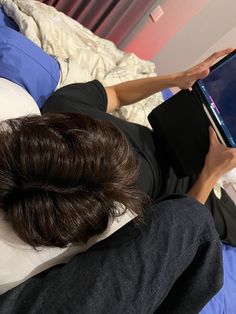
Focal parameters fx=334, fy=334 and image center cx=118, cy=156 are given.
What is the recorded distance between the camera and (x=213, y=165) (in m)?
0.91

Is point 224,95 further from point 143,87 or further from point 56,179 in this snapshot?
point 56,179

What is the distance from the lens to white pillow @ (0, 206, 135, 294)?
54 cm

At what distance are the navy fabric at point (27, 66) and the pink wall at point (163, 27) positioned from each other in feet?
3.70

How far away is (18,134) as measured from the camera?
0.52m

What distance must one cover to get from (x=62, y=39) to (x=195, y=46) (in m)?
1.01

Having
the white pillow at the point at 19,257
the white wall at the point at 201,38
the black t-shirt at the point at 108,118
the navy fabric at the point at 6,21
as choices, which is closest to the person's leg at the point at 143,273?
the white pillow at the point at 19,257

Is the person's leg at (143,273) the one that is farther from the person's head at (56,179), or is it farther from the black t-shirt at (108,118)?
the black t-shirt at (108,118)

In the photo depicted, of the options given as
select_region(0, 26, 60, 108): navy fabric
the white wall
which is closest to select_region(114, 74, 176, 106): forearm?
select_region(0, 26, 60, 108): navy fabric

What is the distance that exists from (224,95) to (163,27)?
1.28m

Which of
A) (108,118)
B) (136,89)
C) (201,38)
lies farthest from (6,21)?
(201,38)

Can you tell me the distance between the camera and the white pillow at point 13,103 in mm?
659

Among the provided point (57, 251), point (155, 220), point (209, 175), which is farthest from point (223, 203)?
point (57, 251)

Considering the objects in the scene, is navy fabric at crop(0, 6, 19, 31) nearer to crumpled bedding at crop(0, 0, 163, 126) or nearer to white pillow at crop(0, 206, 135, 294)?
crumpled bedding at crop(0, 0, 163, 126)

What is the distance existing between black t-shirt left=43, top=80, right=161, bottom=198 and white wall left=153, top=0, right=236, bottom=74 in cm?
118
